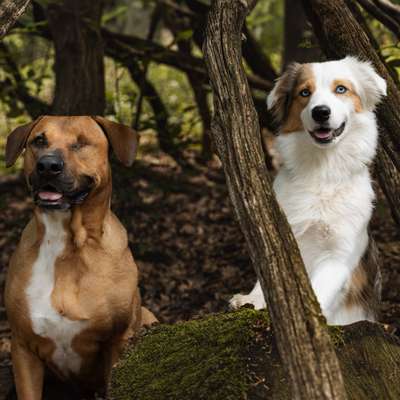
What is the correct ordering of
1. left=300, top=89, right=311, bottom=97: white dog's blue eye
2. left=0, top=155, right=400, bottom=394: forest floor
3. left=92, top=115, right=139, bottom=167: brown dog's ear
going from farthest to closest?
1. left=0, top=155, right=400, bottom=394: forest floor
2. left=300, top=89, right=311, bottom=97: white dog's blue eye
3. left=92, top=115, right=139, bottom=167: brown dog's ear

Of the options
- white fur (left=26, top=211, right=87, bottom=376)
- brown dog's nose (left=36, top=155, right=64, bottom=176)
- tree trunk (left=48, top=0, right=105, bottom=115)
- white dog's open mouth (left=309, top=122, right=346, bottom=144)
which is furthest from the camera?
tree trunk (left=48, top=0, right=105, bottom=115)

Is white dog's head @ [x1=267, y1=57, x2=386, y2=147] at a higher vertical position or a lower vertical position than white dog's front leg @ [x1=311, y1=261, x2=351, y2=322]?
higher

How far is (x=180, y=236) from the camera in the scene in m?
8.60

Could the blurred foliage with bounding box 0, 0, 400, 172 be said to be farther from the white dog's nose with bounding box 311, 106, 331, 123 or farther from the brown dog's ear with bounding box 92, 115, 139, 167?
the brown dog's ear with bounding box 92, 115, 139, 167

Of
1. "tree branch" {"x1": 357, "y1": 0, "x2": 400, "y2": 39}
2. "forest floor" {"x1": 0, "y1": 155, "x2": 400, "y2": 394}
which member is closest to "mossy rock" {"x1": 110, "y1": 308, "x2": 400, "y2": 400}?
"forest floor" {"x1": 0, "y1": 155, "x2": 400, "y2": 394}

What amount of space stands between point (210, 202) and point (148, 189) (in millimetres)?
755

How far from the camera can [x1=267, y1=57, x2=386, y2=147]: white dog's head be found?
4746mm

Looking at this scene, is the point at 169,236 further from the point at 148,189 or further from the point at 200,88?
the point at 200,88

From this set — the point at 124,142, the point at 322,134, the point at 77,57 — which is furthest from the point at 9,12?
the point at 77,57

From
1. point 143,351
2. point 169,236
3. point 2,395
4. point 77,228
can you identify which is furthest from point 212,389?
point 169,236

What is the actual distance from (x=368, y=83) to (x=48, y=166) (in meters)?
2.11

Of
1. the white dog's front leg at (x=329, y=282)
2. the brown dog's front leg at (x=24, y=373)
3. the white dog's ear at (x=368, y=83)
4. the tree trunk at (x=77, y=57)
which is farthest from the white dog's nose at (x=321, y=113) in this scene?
the tree trunk at (x=77, y=57)

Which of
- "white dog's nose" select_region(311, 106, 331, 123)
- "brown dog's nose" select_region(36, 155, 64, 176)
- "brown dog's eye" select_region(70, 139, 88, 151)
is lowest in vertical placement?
"brown dog's nose" select_region(36, 155, 64, 176)

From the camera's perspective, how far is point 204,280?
301 inches
